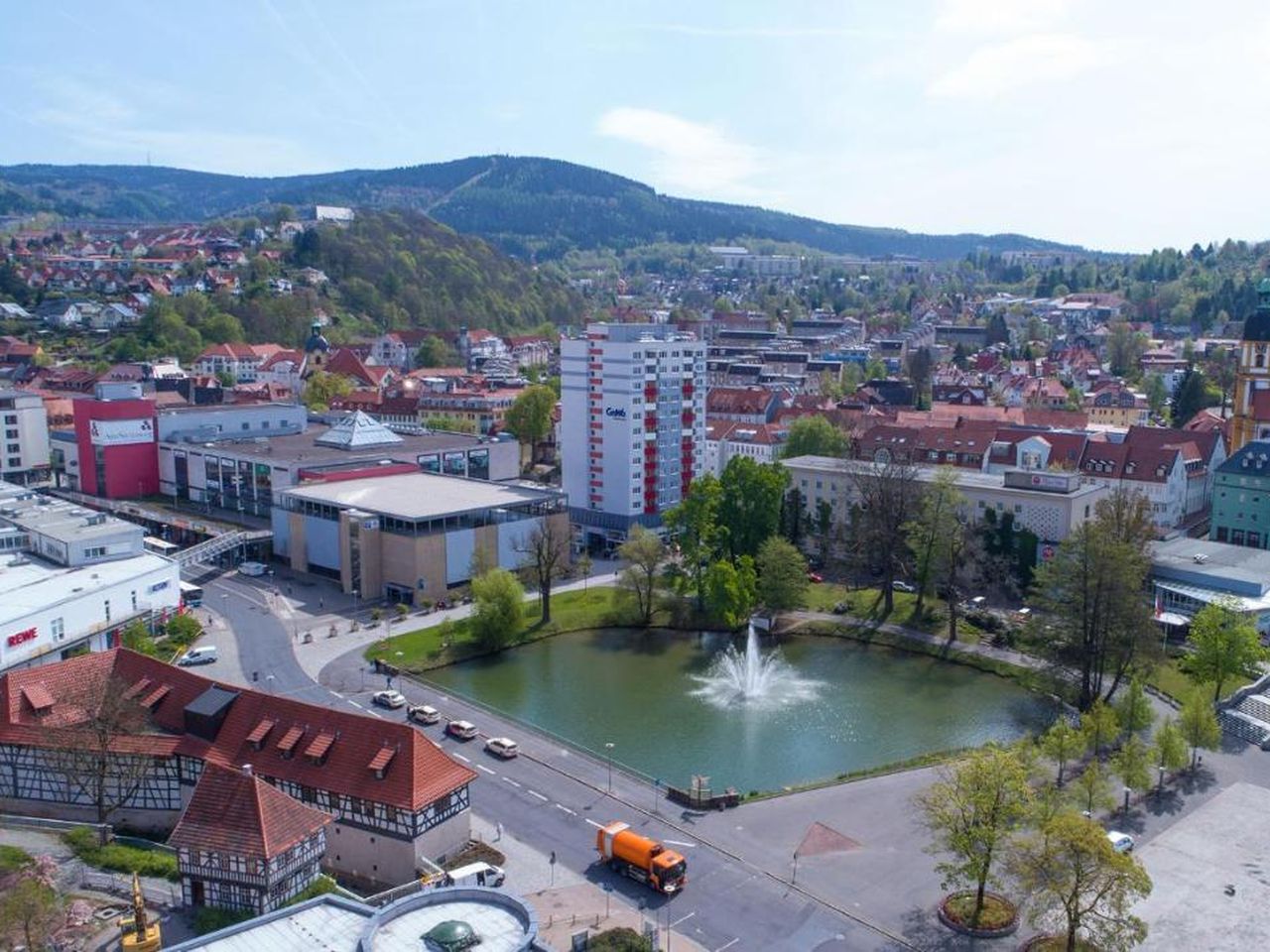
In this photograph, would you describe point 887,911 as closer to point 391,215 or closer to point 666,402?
point 666,402

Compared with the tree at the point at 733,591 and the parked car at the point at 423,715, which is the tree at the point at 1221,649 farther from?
the parked car at the point at 423,715

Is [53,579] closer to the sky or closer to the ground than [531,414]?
closer to the ground

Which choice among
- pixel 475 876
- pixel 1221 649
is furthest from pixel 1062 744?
pixel 475 876

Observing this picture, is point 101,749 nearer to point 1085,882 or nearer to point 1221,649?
point 1085,882

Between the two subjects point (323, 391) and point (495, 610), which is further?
point (323, 391)

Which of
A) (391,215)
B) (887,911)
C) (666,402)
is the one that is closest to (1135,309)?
(391,215)

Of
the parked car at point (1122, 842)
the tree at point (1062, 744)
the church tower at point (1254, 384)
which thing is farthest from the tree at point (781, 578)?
the church tower at point (1254, 384)

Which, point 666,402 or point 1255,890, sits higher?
point 666,402
